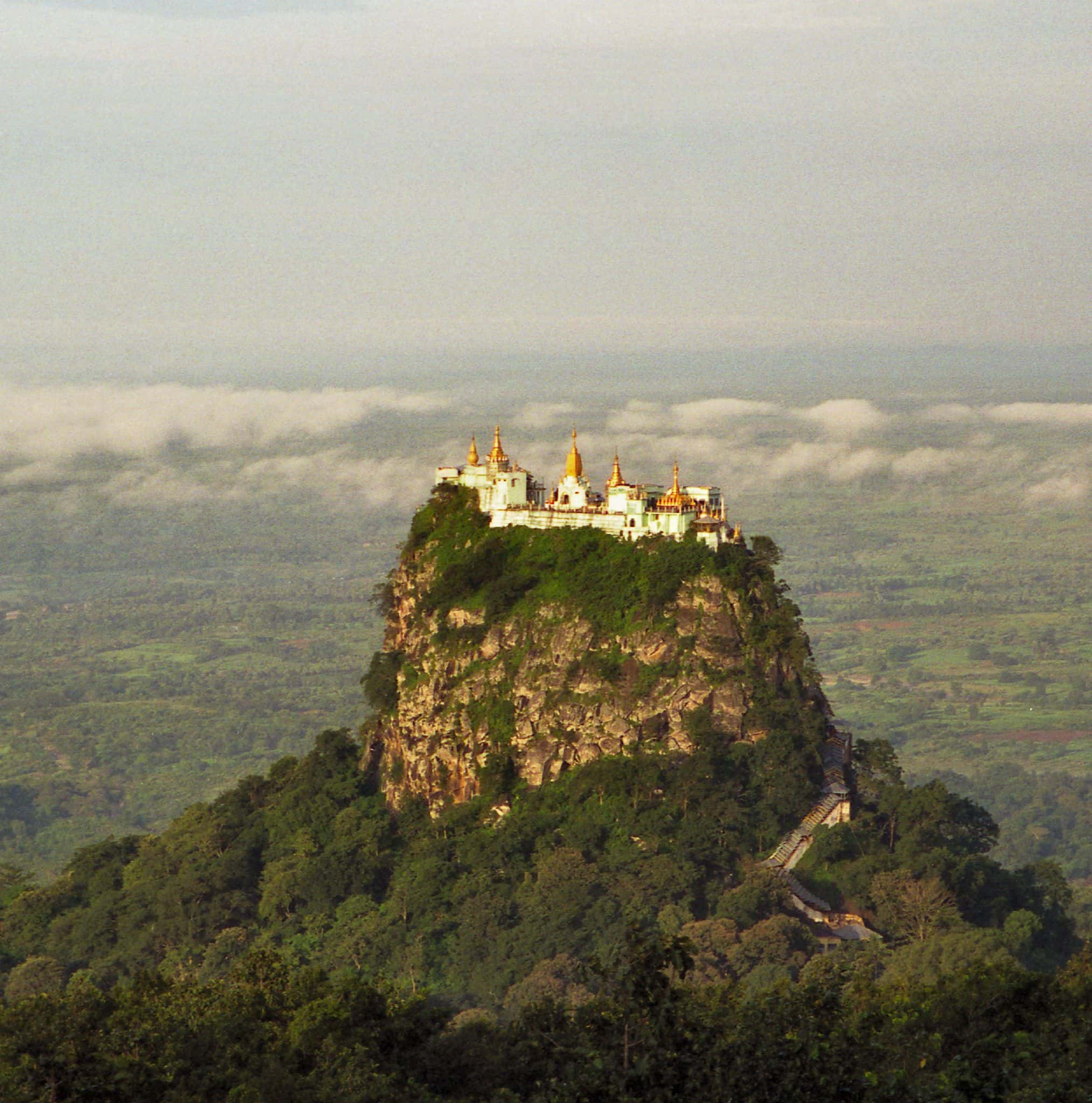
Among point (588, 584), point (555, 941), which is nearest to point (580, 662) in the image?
point (588, 584)

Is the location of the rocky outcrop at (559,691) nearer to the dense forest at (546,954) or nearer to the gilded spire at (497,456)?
the dense forest at (546,954)

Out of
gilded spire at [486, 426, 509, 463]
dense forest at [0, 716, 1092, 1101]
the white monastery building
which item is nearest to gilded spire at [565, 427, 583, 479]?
the white monastery building

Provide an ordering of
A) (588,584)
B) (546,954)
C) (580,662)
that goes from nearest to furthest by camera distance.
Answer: (546,954) → (580,662) → (588,584)

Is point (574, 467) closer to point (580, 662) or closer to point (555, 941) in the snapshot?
point (580, 662)

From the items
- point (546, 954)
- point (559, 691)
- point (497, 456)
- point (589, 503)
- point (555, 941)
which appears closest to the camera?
point (546, 954)

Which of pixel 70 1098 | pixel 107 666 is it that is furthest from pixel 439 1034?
pixel 107 666

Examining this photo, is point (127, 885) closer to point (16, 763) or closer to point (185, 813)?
point (185, 813)
